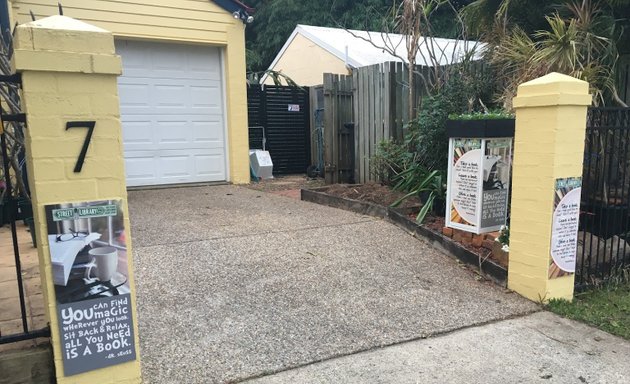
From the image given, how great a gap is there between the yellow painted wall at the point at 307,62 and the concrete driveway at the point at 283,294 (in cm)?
786

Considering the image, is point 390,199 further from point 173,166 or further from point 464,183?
point 173,166

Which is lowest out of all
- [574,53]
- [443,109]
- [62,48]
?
[443,109]

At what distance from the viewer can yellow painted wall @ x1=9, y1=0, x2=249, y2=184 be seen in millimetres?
7840

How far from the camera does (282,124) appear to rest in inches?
424

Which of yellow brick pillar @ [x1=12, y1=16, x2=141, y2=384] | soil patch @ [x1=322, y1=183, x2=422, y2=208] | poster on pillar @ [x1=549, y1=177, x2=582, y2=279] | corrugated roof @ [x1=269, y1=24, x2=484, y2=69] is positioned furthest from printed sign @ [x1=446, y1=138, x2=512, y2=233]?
corrugated roof @ [x1=269, y1=24, x2=484, y2=69]

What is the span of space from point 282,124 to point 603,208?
274 inches

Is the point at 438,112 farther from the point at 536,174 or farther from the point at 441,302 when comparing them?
the point at 441,302

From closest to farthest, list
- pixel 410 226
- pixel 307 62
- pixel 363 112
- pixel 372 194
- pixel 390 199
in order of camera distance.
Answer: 1. pixel 410 226
2. pixel 390 199
3. pixel 372 194
4. pixel 363 112
5. pixel 307 62

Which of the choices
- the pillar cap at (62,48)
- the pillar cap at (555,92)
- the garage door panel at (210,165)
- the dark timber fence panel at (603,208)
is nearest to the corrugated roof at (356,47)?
the garage door panel at (210,165)

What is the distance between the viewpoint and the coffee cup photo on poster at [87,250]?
231cm

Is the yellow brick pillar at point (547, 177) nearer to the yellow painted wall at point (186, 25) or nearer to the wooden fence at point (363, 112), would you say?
the wooden fence at point (363, 112)

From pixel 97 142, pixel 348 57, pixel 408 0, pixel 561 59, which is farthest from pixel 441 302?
pixel 348 57

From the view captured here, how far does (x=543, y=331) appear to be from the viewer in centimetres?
367

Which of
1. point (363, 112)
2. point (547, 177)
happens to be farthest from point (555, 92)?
point (363, 112)
